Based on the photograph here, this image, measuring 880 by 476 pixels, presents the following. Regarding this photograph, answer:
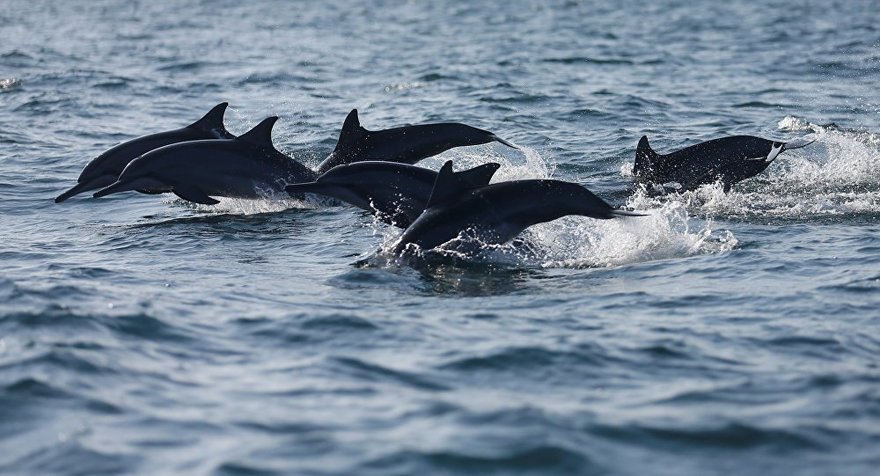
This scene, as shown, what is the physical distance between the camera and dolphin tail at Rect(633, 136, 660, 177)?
49.6 feet

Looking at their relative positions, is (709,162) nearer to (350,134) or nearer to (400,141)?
(400,141)

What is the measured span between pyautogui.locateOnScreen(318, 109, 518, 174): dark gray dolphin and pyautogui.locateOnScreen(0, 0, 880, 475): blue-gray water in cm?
75

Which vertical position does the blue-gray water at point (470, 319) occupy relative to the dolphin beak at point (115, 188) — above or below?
below

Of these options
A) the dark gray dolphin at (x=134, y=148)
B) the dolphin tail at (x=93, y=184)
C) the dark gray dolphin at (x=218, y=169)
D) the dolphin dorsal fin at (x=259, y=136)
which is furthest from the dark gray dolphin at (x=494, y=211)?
the dolphin tail at (x=93, y=184)

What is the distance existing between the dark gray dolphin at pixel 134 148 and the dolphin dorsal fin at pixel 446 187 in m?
5.00

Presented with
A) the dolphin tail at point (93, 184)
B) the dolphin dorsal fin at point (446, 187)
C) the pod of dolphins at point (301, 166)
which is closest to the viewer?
the dolphin dorsal fin at point (446, 187)

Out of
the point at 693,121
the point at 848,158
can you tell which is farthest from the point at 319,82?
the point at 848,158

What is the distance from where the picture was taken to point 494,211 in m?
11.9

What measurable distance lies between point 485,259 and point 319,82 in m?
16.8

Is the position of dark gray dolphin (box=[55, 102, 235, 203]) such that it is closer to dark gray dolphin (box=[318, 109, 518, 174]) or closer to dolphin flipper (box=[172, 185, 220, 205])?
dolphin flipper (box=[172, 185, 220, 205])

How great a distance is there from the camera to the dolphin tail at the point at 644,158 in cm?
1512

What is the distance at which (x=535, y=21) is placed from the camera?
42.2 meters

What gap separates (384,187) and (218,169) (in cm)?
304

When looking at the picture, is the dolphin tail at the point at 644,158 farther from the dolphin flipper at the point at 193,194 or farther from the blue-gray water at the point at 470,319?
the dolphin flipper at the point at 193,194
